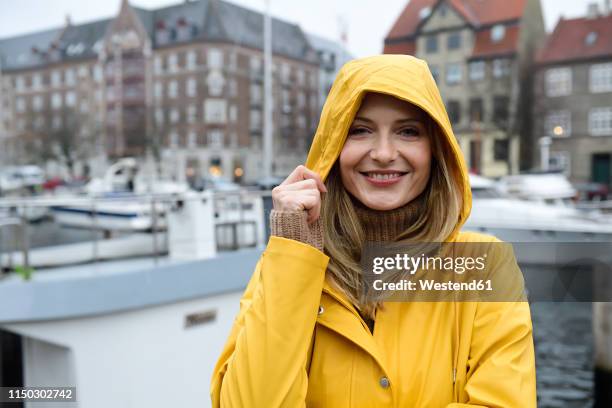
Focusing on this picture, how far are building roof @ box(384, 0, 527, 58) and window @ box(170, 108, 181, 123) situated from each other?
21767 mm

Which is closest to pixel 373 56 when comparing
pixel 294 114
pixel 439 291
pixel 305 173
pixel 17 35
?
pixel 305 173

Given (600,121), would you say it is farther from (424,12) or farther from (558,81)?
(424,12)

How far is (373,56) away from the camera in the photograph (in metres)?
1.60

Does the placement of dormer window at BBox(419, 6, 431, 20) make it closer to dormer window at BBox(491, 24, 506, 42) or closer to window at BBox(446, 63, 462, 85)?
window at BBox(446, 63, 462, 85)

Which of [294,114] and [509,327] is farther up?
[294,114]

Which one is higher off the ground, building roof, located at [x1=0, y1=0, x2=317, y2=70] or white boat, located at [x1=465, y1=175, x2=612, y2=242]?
building roof, located at [x1=0, y1=0, x2=317, y2=70]

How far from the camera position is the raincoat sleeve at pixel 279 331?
1.45 metres

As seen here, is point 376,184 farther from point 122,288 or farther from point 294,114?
point 294,114

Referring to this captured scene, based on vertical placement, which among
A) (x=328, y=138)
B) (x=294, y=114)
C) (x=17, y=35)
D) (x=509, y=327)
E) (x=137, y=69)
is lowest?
(x=509, y=327)

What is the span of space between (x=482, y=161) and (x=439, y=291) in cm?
4418

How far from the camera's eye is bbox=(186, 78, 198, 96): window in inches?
2188

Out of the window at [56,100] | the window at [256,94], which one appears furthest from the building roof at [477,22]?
the window at [56,100]

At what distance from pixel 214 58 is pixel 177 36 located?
534 centimetres

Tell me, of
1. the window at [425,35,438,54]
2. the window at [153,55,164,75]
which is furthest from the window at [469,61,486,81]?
the window at [153,55,164,75]
